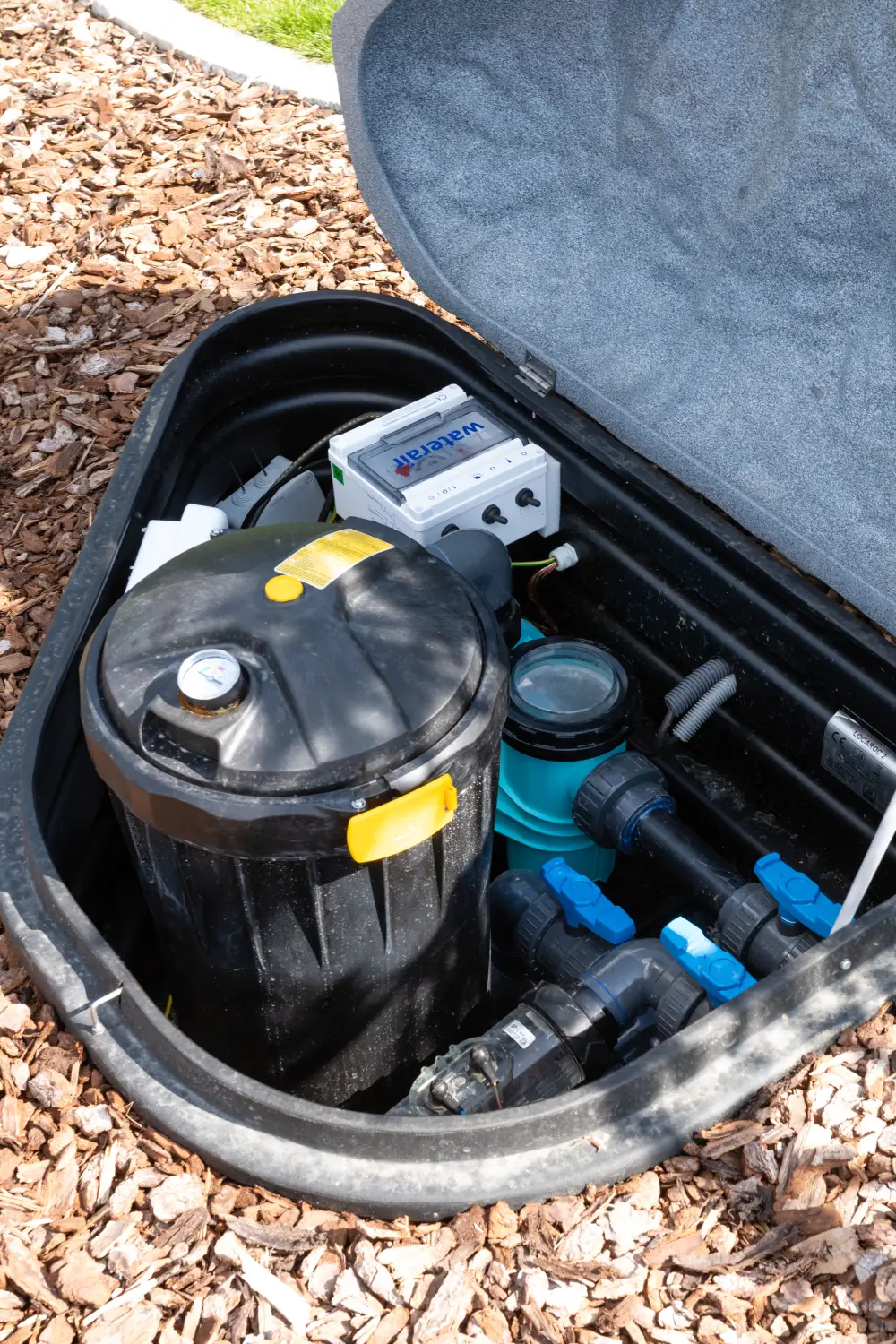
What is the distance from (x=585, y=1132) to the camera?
1.34 metres

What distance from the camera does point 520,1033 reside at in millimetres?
1604

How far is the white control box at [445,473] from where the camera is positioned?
82.1 inches

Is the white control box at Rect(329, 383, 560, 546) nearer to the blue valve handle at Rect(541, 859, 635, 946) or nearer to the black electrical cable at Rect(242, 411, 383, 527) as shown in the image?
the black electrical cable at Rect(242, 411, 383, 527)

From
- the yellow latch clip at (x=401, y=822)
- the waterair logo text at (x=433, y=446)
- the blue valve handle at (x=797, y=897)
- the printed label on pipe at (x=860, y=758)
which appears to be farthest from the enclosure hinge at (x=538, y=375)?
the yellow latch clip at (x=401, y=822)

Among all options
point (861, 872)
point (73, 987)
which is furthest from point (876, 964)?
point (73, 987)

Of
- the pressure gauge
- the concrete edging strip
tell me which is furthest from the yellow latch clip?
the concrete edging strip

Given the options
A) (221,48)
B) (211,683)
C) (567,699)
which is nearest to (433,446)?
(567,699)

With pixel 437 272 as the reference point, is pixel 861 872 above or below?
below

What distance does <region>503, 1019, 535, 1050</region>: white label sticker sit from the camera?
5.23ft

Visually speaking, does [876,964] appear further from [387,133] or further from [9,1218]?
[387,133]

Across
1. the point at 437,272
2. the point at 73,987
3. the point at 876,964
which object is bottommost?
the point at 73,987

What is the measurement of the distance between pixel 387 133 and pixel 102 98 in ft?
7.11

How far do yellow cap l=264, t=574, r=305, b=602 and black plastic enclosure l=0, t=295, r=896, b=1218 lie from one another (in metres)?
0.39

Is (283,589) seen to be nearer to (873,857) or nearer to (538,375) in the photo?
(873,857)
